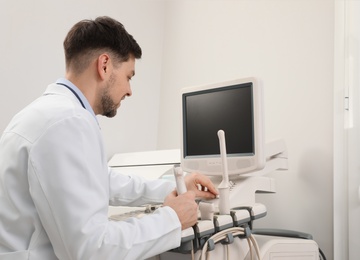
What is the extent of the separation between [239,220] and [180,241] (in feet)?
0.76

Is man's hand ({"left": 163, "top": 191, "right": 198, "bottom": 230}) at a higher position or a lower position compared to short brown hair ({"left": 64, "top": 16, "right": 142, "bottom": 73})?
lower

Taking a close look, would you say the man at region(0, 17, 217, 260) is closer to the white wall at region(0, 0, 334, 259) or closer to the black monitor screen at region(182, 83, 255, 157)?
the black monitor screen at region(182, 83, 255, 157)

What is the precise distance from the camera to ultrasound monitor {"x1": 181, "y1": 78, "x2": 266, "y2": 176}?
1397 millimetres

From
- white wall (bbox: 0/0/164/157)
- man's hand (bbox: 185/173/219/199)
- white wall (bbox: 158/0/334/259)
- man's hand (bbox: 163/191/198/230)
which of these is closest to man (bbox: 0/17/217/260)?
man's hand (bbox: 163/191/198/230)

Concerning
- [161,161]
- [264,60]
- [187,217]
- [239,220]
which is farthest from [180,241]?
[264,60]

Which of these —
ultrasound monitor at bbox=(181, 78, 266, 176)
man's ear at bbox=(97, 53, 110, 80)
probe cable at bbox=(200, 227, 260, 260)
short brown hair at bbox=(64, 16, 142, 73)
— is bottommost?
probe cable at bbox=(200, 227, 260, 260)

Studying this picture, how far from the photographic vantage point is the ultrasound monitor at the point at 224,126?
140 centimetres

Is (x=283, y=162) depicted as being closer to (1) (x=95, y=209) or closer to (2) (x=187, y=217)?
(2) (x=187, y=217)

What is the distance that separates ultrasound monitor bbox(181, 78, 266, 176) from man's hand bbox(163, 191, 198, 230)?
397 mm

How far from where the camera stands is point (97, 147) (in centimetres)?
96

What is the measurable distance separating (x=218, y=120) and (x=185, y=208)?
1.76ft

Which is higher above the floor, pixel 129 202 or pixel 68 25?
pixel 68 25

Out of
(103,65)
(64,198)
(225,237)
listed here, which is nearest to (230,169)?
(225,237)

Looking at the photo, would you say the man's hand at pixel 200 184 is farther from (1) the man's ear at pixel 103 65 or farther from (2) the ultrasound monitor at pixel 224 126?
(1) the man's ear at pixel 103 65
